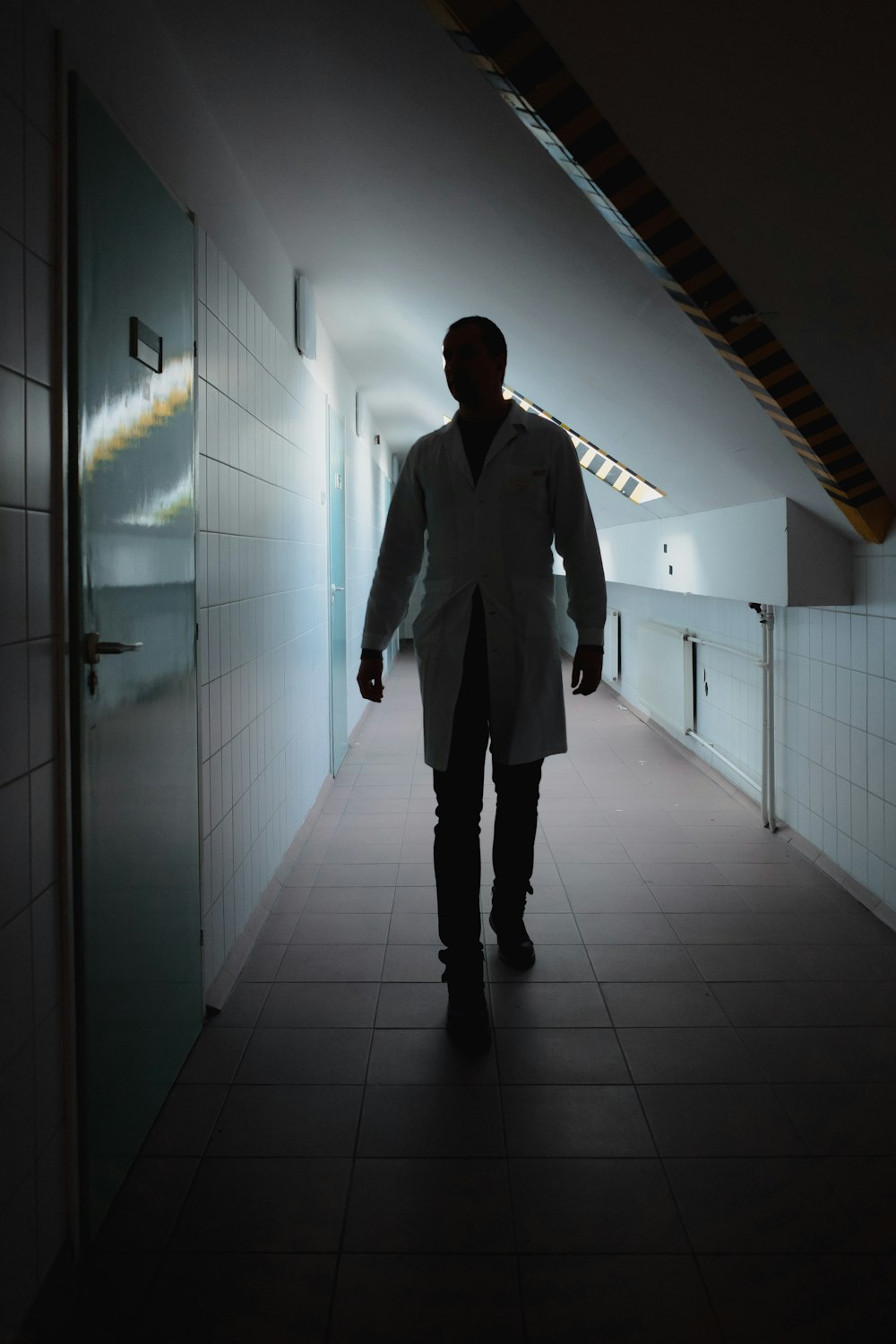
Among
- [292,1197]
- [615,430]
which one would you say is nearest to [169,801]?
[292,1197]

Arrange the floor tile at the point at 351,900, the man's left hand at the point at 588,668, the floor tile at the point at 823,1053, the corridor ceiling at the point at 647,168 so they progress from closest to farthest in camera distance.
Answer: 1. the corridor ceiling at the point at 647,168
2. the floor tile at the point at 823,1053
3. the man's left hand at the point at 588,668
4. the floor tile at the point at 351,900

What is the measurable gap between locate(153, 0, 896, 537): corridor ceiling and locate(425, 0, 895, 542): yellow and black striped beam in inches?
1.6

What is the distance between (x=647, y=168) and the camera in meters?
1.80

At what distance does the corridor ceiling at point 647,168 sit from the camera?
1.53 meters

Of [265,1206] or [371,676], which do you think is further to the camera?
[371,676]

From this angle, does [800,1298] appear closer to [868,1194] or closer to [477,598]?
[868,1194]

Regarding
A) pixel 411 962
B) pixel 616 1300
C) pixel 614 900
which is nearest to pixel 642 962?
pixel 614 900

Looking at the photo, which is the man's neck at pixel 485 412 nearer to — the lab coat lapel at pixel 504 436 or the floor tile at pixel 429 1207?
the lab coat lapel at pixel 504 436

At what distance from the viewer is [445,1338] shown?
1.24m

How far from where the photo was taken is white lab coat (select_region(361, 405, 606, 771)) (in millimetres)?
2162

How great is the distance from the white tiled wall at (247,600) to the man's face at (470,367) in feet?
1.95

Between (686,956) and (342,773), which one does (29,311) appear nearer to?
(686,956)

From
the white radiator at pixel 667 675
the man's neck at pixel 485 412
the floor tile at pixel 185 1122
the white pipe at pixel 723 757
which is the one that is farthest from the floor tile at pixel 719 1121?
the white radiator at pixel 667 675

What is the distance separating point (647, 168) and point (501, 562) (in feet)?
2.74
